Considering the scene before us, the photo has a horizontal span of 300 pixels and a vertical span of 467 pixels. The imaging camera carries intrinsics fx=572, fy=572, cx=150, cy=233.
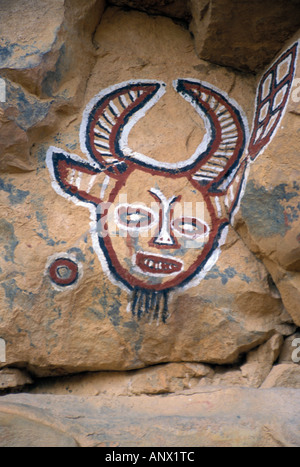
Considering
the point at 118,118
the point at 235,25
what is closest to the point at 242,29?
the point at 235,25

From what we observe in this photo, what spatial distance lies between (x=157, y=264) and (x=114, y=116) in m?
1.03

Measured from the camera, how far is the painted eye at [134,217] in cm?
346

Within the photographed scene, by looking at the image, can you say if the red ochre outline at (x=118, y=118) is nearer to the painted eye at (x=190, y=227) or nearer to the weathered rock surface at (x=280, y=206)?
the painted eye at (x=190, y=227)

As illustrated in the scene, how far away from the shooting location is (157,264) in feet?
11.1

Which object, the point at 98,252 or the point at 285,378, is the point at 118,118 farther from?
the point at 285,378

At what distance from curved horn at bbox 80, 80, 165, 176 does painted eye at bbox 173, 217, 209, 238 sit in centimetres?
50

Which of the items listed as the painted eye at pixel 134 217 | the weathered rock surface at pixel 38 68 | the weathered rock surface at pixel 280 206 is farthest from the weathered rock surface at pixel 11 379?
the weathered rock surface at pixel 280 206

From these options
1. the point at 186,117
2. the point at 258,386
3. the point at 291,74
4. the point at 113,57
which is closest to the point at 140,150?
the point at 186,117

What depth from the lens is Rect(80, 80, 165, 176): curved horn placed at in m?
3.62

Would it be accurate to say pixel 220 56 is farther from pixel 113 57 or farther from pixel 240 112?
pixel 113 57

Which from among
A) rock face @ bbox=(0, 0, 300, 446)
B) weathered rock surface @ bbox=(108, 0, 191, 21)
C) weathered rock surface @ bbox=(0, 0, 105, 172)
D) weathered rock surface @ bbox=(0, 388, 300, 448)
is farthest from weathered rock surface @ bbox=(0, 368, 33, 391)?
weathered rock surface @ bbox=(108, 0, 191, 21)

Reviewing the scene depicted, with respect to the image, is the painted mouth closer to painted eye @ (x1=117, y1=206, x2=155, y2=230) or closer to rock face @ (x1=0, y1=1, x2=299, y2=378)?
rock face @ (x1=0, y1=1, x2=299, y2=378)

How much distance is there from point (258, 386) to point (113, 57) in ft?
7.54

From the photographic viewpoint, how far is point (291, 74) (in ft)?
11.1
